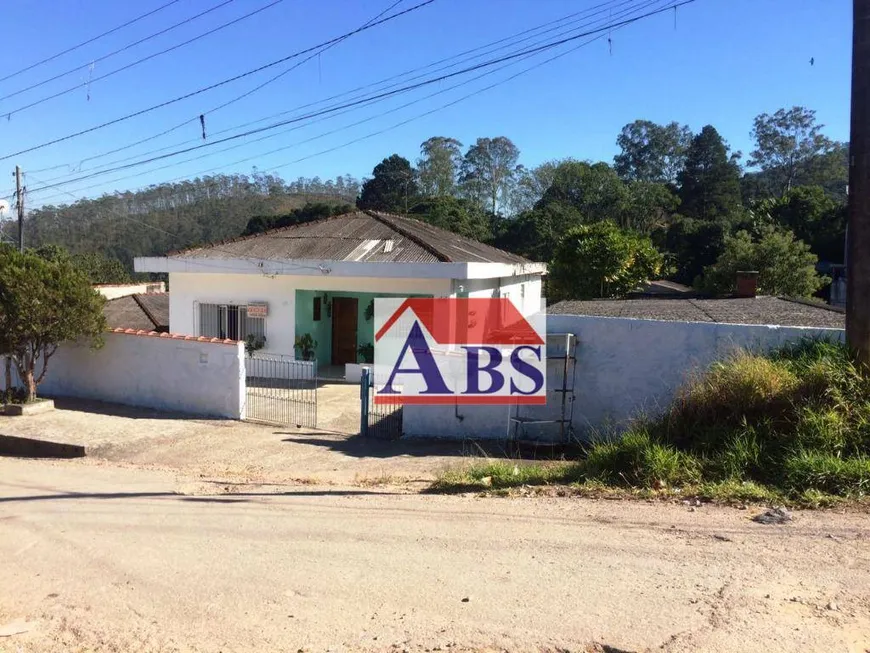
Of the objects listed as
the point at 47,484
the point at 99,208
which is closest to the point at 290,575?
the point at 47,484

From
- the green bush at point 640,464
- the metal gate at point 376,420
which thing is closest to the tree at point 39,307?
the metal gate at point 376,420

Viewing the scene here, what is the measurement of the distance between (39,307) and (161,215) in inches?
2430

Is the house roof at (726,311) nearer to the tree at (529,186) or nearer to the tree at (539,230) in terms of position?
the tree at (539,230)

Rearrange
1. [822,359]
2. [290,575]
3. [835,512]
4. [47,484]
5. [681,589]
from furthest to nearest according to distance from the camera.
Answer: [47,484]
[822,359]
[835,512]
[290,575]
[681,589]

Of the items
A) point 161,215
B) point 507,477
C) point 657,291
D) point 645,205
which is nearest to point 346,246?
point 507,477

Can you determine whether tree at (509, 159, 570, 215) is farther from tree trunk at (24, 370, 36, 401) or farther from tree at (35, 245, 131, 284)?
tree trunk at (24, 370, 36, 401)

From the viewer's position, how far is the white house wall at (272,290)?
56.3 ft

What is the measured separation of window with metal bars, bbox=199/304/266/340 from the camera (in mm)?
18156

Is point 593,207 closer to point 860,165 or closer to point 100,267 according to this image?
point 100,267

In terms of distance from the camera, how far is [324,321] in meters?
18.8

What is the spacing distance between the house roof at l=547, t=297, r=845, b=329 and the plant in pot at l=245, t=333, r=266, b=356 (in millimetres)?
7654

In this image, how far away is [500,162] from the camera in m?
69.3

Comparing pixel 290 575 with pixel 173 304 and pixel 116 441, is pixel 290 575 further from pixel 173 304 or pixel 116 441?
pixel 173 304

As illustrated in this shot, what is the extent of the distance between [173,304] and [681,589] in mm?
17195
